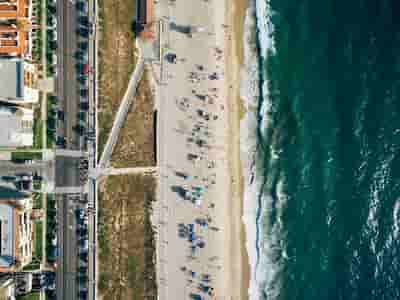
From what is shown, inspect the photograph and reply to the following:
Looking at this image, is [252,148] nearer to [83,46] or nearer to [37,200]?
[83,46]

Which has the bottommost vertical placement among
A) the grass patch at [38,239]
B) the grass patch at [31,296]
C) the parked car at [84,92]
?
the grass patch at [31,296]

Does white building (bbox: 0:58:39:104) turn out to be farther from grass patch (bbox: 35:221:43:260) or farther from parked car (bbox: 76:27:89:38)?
grass patch (bbox: 35:221:43:260)

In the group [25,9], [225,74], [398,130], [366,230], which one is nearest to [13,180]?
[25,9]

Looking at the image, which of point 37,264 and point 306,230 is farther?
point 306,230

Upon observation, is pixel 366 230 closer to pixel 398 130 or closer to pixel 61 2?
pixel 398 130

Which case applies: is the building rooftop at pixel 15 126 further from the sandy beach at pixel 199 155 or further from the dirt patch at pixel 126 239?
the sandy beach at pixel 199 155

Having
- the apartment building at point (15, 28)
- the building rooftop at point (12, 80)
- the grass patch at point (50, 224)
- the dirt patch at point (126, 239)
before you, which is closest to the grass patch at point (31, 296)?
the grass patch at point (50, 224)
